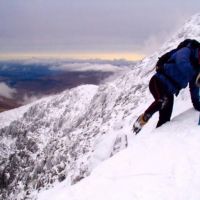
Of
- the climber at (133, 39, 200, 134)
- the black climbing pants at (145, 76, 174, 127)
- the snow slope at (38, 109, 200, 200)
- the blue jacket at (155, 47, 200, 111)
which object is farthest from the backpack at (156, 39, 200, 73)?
the snow slope at (38, 109, 200, 200)

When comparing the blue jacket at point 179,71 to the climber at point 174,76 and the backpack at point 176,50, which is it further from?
the backpack at point 176,50

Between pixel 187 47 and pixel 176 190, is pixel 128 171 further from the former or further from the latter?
pixel 187 47

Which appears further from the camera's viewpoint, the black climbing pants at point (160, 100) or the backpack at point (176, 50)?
the black climbing pants at point (160, 100)

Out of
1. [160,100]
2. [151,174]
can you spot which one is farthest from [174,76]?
[151,174]

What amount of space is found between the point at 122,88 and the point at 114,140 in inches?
4759

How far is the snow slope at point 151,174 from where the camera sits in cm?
623

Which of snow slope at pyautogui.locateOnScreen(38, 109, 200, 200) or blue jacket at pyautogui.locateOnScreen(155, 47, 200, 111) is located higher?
blue jacket at pyautogui.locateOnScreen(155, 47, 200, 111)

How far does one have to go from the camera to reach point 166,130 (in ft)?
31.0

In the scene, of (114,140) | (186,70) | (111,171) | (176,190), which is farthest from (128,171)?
(114,140)

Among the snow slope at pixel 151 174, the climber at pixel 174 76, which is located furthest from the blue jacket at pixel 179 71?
the snow slope at pixel 151 174

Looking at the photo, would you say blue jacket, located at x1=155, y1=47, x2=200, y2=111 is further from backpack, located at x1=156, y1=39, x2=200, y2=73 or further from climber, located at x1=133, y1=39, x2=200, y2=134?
backpack, located at x1=156, y1=39, x2=200, y2=73

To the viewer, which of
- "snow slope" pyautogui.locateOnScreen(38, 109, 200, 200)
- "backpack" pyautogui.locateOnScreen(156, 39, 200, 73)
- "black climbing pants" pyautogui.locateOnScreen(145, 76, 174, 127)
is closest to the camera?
"snow slope" pyautogui.locateOnScreen(38, 109, 200, 200)

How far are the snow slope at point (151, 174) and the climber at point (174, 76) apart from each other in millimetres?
1555

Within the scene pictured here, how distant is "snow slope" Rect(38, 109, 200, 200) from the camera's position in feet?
20.4
